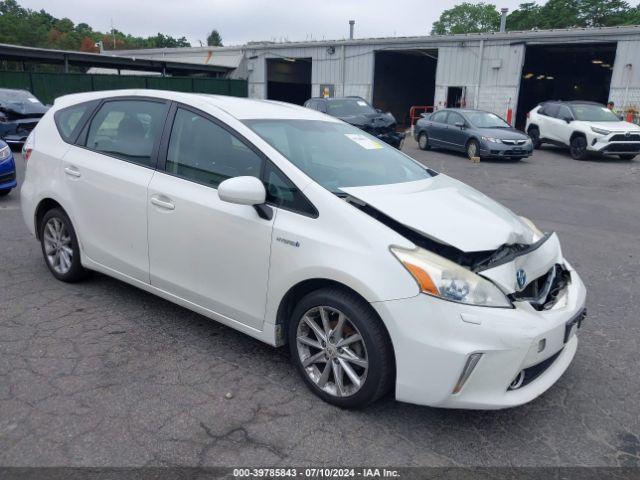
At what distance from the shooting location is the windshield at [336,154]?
3432 mm

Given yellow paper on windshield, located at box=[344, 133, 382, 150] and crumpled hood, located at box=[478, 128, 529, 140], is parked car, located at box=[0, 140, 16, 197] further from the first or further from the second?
crumpled hood, located at box=[478, 128, 529, 140]

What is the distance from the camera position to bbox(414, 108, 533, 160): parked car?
1513cm

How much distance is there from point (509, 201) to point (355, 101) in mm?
8554

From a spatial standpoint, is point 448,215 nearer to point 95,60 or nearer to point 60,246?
point 60,246

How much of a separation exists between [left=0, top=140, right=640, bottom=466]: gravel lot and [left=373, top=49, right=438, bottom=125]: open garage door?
96.2 feet

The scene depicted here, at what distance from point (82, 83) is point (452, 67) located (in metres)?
18.2

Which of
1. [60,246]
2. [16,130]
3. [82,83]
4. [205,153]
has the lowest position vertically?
[60,246]

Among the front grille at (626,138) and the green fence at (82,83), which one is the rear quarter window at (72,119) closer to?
the front grille at (626,138)

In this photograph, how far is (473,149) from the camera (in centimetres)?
1560

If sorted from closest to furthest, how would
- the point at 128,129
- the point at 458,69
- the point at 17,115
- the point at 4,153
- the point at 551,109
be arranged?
the point at 128,129, the point at 4,153, the point at 17,115, the point at 551,109, the point at 458,69

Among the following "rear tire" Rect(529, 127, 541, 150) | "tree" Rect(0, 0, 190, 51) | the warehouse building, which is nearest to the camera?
"rear tire" Rect(529, 127, 541, 150)

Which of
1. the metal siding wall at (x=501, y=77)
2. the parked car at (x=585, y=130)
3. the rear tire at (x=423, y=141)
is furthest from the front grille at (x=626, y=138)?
the metal siding wall at (x=501, y=77)

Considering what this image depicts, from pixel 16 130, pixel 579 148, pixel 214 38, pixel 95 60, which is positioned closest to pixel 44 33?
pixel 214 38

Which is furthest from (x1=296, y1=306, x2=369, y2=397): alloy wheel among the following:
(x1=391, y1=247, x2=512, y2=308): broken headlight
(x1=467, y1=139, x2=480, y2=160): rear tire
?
(x1=467, y1=139, x2=480, y2=160): rear tire
